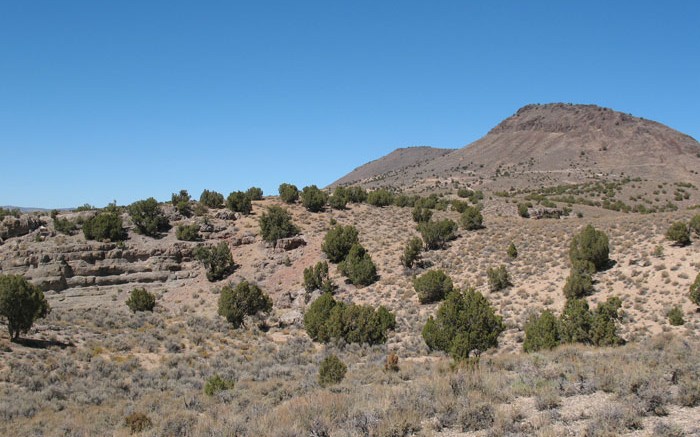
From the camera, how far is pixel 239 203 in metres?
Result: 46.8

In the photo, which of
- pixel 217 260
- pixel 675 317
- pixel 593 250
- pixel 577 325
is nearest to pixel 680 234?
pixel 593 250

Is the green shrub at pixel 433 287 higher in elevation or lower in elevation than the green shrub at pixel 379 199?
lower

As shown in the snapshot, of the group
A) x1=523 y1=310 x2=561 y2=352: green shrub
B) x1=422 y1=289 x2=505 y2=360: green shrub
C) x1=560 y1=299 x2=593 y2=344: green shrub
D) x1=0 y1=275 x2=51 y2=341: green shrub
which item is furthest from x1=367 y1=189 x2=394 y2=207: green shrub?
x1=0 y1=275 x2=51 y2=341: green shrub

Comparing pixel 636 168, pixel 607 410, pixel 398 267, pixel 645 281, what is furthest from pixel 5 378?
pixel 636 168

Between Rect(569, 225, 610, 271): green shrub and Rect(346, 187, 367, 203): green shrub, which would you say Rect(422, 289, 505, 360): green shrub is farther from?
Rect(346, 187, 367, 203): green shrub

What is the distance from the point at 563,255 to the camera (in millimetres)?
30859

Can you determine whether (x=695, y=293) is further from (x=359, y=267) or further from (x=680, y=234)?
(x=359, y=267)

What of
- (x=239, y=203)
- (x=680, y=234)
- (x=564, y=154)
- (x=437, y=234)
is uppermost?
(x=564, y=154)

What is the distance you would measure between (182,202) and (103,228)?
9.15m

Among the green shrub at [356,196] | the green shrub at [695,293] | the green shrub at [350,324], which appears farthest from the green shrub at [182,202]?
the green shrub at [695,293]

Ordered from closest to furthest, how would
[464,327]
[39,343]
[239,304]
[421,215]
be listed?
[464,327], [39,343], [239,304], [421,215]

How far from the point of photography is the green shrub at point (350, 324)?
23.4 metres

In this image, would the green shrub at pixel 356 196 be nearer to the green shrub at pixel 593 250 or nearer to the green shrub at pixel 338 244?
the green shrub at pixel 338 244

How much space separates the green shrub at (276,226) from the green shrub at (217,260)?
12.2 ft
